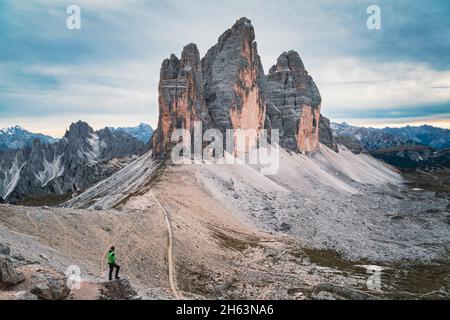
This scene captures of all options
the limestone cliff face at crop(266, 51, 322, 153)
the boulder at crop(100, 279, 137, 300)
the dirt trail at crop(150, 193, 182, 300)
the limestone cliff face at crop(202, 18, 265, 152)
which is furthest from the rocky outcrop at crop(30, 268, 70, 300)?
the limestone cliff face at crop(266, 51, 322, 153)

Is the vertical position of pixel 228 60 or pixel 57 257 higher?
pixel 228 60

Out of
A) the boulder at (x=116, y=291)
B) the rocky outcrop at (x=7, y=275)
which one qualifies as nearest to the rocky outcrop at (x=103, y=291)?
the boulder at (x=116, y=291)

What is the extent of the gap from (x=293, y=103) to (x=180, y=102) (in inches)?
2470

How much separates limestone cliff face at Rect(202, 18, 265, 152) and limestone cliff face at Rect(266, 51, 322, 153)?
25903mm

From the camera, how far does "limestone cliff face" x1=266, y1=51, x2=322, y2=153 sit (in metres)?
126

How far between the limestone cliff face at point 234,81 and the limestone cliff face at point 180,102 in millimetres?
7855

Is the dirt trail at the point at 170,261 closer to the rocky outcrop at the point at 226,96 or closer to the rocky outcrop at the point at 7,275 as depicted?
the rocky outcrop at the point at 7,275

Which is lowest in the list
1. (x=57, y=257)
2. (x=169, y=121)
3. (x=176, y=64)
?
(x=57, y=257)

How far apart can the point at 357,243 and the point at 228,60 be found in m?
60.0

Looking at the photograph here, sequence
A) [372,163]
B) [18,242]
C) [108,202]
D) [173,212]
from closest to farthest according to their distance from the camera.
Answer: [18,242] → [173,212] → [108,202] → [372,163]

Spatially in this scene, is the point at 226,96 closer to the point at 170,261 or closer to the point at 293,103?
the point at 293,103

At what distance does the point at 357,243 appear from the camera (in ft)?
162

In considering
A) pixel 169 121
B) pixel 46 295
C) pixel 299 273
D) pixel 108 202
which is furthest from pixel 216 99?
pixel 46 295
